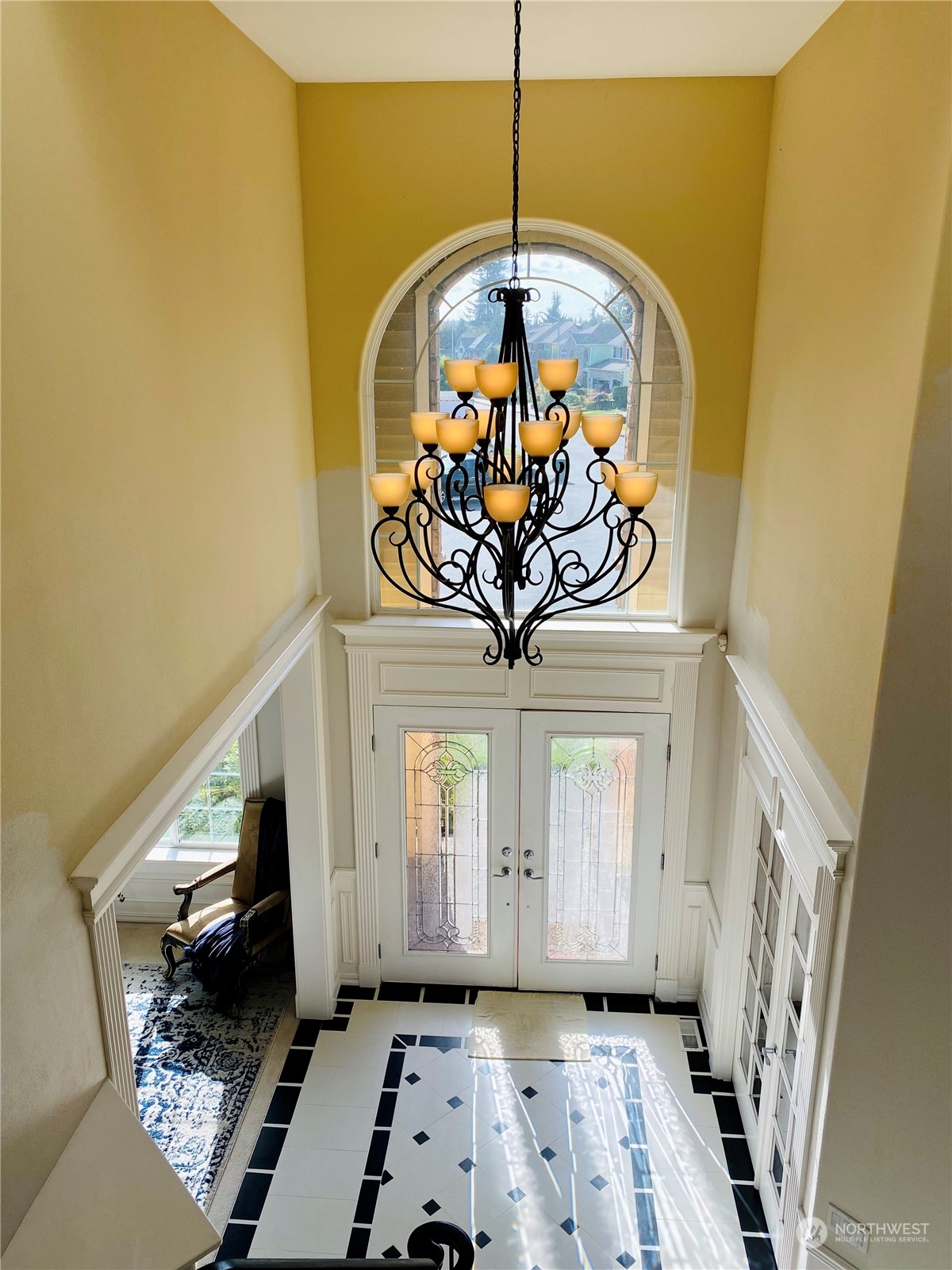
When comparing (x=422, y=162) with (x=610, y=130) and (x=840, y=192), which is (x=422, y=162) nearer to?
(x=610, y=130)

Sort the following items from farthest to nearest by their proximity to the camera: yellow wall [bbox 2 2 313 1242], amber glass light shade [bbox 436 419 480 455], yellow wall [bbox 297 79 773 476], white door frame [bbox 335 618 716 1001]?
white door frame [bbox 335 618 716 1001]
yellow wall [bbox 297 79 773 476]
amber glass light shade [bbox 436 419 480 455]
yellow wall [bbox 2 2 313 1242]

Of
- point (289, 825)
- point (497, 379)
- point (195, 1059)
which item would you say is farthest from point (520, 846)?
point (497, 379)

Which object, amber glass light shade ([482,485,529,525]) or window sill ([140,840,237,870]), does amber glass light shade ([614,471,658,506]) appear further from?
window sill ([140,840,237,870])

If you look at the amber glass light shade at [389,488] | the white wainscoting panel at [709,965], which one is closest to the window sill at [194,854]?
the white wainscoting panel at [709,965]

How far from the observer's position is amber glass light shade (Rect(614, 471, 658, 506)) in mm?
2619

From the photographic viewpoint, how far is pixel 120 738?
2.54 meters

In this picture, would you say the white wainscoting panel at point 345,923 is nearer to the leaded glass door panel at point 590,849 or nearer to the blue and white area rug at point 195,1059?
the blue and white area rug at point 195,1059

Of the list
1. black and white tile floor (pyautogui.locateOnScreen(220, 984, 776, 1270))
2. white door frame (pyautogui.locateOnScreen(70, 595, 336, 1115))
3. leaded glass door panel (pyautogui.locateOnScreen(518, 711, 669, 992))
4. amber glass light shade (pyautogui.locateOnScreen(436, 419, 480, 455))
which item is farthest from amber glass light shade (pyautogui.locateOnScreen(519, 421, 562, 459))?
black and white tile floor (pyautogui.locateOnScreen(220, 984, 776, 1270))

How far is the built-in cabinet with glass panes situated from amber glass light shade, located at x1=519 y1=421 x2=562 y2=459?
1780mm

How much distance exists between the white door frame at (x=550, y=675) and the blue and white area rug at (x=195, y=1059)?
1516 millimetres

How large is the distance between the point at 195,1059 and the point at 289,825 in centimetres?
133

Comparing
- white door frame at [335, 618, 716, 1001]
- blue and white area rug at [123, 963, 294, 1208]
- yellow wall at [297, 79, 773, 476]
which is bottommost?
blue and white area rug at [123, 963, 294, 1208]

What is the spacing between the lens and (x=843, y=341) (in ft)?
9.68

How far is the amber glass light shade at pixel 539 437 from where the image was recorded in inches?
96.0
